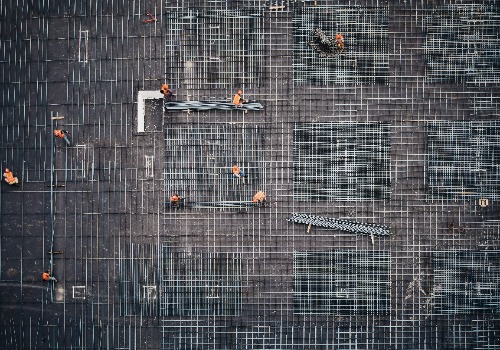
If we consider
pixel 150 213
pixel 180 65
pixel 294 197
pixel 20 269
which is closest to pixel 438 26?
pixel 294 197

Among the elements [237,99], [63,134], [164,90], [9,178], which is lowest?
[9,178]

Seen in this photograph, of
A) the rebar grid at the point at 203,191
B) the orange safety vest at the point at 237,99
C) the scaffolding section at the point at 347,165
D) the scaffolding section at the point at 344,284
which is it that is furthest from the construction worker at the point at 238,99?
the scaffolding section at the point at 344,284

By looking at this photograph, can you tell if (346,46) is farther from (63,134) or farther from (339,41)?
(63,134)

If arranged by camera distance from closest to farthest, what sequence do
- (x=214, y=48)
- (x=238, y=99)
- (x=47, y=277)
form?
1. (x=238, y=99)
2. (x=47, y=277)
3. (x=214, y=48)

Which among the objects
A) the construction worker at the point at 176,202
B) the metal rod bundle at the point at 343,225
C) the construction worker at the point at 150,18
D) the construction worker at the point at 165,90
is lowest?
the metal rod bundle at the point at 343,225

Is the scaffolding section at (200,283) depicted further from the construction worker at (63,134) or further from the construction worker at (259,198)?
the construction worker at (63,134)

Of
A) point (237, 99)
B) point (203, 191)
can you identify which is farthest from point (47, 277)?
point (237, 99)
